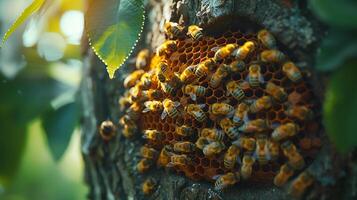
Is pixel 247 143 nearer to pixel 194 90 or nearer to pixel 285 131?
pixel 285 131

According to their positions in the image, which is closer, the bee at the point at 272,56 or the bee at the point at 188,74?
the bee at the point at 272,56

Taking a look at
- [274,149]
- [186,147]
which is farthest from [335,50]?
[186,147]

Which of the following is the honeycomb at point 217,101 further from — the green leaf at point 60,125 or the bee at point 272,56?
the green leaf at point 60,125

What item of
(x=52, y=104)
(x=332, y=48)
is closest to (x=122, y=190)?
(x=52, y=104)

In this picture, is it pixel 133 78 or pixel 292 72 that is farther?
pixel 133 78

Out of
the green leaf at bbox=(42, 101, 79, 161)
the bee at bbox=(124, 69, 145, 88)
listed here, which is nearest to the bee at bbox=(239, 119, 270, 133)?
the bee at bbox=(124, 69, 145, 88)

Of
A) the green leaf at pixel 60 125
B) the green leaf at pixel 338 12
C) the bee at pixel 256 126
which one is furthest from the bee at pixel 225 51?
the green leaf at pixel 60 125
